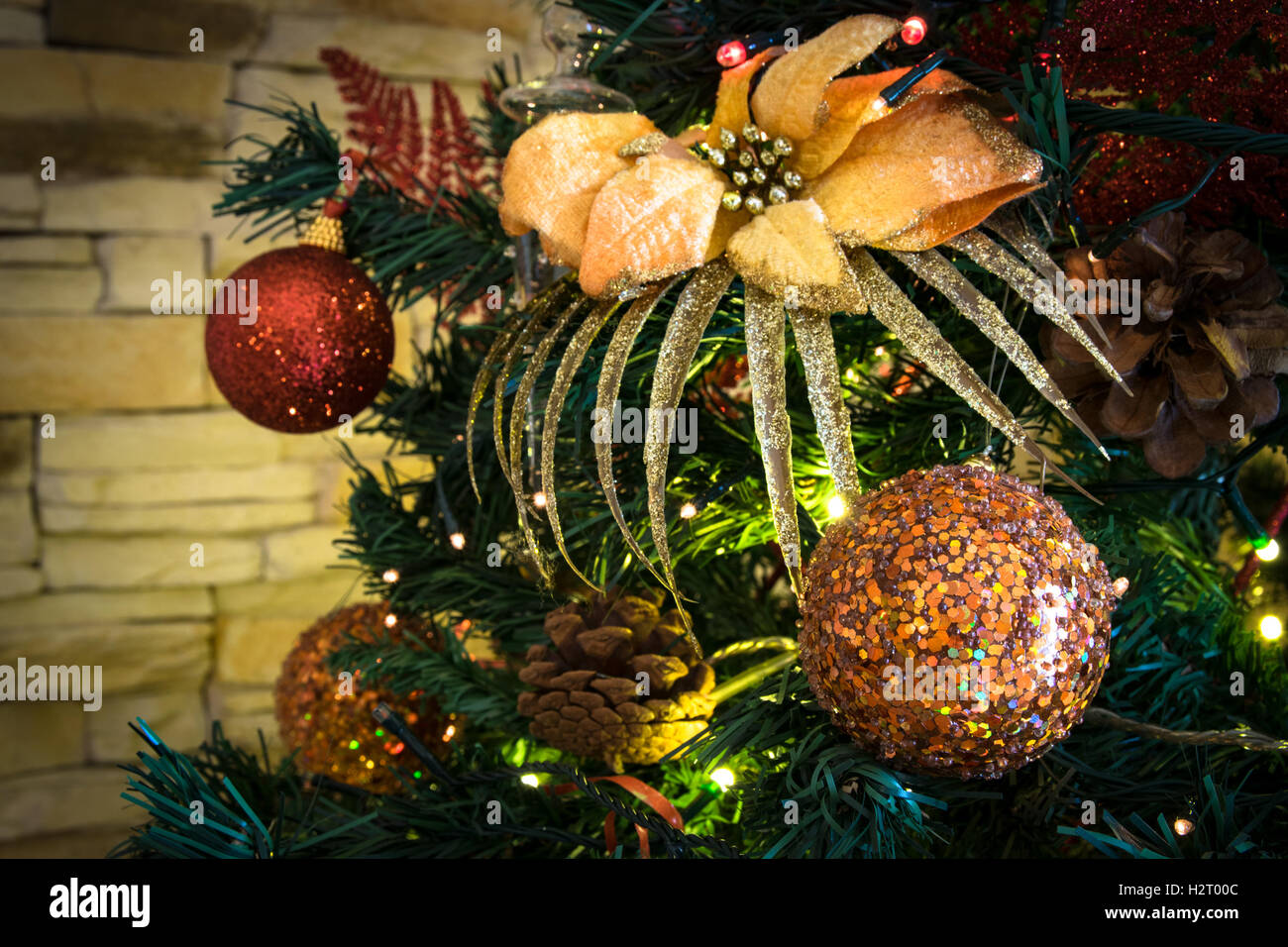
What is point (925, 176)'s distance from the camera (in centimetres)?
27

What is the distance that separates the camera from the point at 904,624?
25cm

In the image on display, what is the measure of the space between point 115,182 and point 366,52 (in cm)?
26

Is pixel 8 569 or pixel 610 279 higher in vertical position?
pixel 610 279

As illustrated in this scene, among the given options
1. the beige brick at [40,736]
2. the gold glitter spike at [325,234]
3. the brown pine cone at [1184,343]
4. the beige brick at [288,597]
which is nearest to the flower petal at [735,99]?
the brown pine cone at [1184,343]

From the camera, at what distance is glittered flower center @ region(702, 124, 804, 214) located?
0.28 m

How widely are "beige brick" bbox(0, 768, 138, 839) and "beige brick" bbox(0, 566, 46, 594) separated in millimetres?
166

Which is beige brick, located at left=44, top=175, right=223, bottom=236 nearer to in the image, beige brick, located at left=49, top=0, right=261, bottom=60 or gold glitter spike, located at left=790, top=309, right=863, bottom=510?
beige brick, located at left=49, top=0, right=261, bottom=60

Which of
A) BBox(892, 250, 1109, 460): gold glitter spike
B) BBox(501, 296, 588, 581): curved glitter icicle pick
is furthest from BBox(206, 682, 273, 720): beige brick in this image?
BBox(892, 250, 1109, 460): gold glitter spike

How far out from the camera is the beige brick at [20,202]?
0.79 metres

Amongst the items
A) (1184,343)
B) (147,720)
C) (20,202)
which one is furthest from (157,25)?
(1184,343)

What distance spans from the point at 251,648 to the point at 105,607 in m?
0.13

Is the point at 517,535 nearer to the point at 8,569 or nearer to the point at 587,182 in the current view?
the point at 587,182

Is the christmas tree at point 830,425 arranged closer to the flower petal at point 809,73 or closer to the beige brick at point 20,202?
the flower petal at point 809,73
